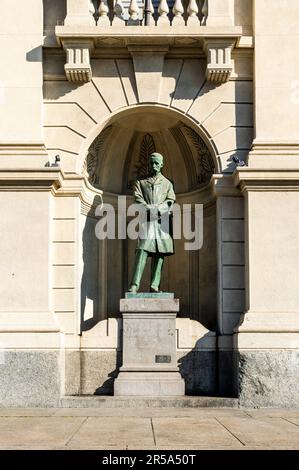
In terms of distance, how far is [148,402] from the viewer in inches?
613

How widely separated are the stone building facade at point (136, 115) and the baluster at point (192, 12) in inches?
2.1

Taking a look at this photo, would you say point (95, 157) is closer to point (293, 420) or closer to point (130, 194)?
point (130, 194)

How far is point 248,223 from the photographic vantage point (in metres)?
16.2

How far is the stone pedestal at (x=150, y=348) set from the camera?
52.4ft

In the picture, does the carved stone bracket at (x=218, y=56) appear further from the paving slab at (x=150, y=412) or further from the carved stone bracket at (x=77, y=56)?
the paving slab at (x=150, y=412)

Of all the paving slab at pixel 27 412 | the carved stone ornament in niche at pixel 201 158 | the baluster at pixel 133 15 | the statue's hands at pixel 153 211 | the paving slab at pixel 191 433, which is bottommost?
the paving slab at pixel 27 412

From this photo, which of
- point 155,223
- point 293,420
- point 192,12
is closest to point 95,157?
point 155,223

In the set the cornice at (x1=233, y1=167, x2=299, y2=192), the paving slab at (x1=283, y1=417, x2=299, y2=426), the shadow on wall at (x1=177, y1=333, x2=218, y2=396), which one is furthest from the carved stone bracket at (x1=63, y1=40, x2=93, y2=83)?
the paving slab at (x1=283, y1=417, x2=299, y2=426)

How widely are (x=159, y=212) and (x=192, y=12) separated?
14.2ft

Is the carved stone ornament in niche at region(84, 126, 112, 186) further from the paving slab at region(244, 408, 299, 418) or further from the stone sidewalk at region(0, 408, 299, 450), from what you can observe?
the paving slab at region(244, 408, 299, 418)

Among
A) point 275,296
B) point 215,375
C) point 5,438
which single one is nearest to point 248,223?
point 275,296

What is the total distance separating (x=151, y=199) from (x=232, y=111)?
100 inches

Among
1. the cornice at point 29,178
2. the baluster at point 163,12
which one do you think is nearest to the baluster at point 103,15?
the baluster at point 163,12
